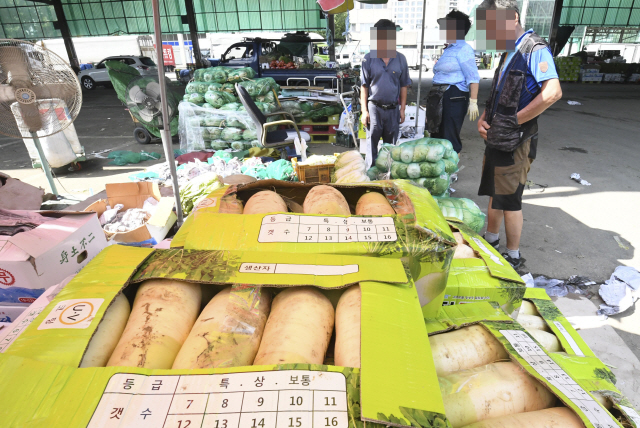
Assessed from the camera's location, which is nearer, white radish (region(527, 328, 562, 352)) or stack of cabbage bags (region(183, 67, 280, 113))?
white radish (region(527, 328, 562, 352))

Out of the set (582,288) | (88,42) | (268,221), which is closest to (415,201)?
(268,221)

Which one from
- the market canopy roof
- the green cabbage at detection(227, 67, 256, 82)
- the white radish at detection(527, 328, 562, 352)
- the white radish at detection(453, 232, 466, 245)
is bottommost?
the white radish at detection(527, 328, 562, 352)

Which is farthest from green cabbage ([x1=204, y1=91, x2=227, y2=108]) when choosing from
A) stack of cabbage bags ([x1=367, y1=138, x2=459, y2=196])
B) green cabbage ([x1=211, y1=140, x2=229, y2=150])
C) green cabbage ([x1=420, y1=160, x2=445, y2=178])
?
green cabbage ([x1=420, y1=160, x2=445, y2=178])

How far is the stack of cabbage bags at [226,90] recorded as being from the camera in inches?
258

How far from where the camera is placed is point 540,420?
0.92 m

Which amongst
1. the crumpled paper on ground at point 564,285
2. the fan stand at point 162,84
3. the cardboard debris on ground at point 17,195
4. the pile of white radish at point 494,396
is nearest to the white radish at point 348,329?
the pile of white radish at point 494,396

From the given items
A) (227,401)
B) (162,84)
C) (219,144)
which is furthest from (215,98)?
(227,401)

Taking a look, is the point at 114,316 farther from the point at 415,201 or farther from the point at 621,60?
the point at 621,60

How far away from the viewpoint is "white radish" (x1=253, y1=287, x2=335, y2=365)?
962 millimetres

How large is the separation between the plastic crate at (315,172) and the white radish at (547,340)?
8.13 feet

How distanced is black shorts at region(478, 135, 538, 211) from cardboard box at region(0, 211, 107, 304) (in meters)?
3.01

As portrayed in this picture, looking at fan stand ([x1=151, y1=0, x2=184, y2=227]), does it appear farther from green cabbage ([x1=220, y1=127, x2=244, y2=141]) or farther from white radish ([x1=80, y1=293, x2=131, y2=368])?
green cabbage ([x1=220, y1=127, x2=244, y2=141])

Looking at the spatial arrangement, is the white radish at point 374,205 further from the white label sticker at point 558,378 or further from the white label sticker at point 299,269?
the white label sticker at point 558,378

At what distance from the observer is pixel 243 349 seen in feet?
3.26
